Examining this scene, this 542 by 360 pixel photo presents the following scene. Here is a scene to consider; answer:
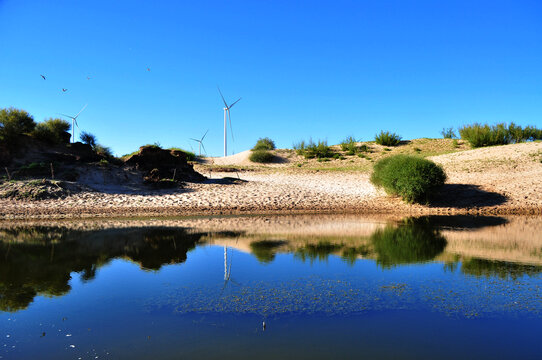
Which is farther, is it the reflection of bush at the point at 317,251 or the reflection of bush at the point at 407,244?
the reflection of bush at the point at 317,251

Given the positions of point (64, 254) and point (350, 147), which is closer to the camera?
point (64, 254)

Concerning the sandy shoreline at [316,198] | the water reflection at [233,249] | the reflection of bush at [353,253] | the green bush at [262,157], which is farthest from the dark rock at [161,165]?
the reflection of bush at [353,253]

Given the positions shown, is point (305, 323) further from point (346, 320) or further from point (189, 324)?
point (189, 324)

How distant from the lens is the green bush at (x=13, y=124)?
23.3 m

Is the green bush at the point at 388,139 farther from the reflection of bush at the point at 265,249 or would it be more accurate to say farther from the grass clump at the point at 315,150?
the reflection of bush at the point at 265,249

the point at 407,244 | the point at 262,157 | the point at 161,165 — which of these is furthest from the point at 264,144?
the point at 407,244

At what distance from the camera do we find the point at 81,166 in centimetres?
2366

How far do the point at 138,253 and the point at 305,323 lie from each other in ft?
19.8

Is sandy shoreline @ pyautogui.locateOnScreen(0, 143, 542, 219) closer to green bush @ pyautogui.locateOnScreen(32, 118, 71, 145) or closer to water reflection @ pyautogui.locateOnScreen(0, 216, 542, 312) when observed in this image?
water reflection @ pyautogui.locateOnScreen(0, 216, 542, 312)

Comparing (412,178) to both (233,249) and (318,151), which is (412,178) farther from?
(318,151)

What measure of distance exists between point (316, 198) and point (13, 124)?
57.0 feet

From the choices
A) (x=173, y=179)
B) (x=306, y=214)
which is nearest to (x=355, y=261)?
(x=306, y=214)

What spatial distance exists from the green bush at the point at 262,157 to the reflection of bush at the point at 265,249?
2970cm

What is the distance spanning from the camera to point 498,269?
8.28 m
